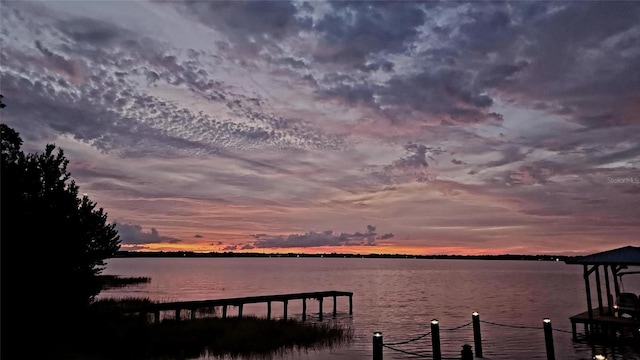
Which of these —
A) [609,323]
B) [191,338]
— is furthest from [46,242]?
[609,323]

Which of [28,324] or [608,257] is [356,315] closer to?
[608,257]

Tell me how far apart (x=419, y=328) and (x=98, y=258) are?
981 inches

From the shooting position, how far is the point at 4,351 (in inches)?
580

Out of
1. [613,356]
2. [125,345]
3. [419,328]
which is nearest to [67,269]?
[125,345]

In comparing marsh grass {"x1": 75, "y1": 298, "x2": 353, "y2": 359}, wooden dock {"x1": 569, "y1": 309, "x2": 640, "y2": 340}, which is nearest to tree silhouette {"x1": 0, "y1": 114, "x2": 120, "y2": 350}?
marsh grass {"x1": 75, "y1": 298, "x2": 353, "y2": 359}

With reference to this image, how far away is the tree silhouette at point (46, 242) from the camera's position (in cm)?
1562

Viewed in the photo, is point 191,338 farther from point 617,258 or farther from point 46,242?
point 617,258

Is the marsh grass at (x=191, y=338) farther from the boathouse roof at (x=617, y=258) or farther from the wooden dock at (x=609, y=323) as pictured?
the boathouse roof at (x=617, y=258)

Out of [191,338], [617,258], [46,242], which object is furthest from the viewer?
[617,258]

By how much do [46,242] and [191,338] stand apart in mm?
11011

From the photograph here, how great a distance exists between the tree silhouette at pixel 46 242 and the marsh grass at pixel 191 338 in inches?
62.0

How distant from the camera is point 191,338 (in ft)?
84.2

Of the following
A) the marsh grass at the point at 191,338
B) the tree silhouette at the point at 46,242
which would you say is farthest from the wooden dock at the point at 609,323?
the tree silhouette at the point at 46,242

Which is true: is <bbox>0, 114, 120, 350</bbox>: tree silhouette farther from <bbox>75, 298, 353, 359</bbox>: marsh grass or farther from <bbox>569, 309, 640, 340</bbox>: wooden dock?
<bbox>569, 309, 640, 340</bbox>: wooden dock
